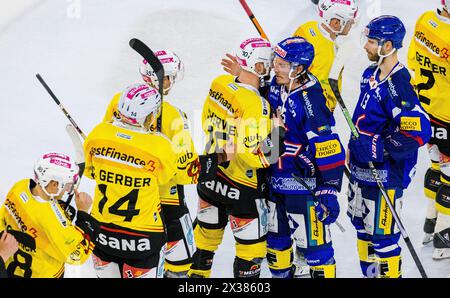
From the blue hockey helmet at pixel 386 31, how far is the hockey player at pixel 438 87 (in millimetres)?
795

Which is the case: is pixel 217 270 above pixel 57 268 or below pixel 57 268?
below

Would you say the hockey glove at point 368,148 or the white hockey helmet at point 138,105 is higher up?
the white hockey helmet at point 138,105

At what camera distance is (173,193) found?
6816 millimetres

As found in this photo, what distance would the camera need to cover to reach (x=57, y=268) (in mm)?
6078

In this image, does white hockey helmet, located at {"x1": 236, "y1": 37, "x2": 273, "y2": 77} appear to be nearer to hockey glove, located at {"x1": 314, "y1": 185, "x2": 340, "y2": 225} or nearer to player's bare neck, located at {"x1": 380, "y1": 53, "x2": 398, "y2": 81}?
player's bare neck, located at {"x1": 380, "y1": 53, "x2": 398, "y2": 81}

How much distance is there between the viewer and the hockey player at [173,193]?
6.63m

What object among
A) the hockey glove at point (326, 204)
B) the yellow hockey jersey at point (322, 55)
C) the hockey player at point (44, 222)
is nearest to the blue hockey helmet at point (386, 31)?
the yellow hockey jersey at point (322, 55)

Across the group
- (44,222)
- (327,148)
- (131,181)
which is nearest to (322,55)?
(327,148)

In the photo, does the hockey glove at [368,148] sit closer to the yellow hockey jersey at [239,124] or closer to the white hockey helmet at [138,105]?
the yellow hockey jersey at [239,124]

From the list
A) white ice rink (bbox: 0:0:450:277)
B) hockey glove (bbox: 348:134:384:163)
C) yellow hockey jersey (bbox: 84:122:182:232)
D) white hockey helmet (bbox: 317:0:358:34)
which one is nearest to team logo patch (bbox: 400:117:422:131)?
hockey glove (bbox: 348:134:384:163)

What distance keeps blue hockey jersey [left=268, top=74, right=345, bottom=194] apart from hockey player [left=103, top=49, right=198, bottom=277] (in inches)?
25.0
